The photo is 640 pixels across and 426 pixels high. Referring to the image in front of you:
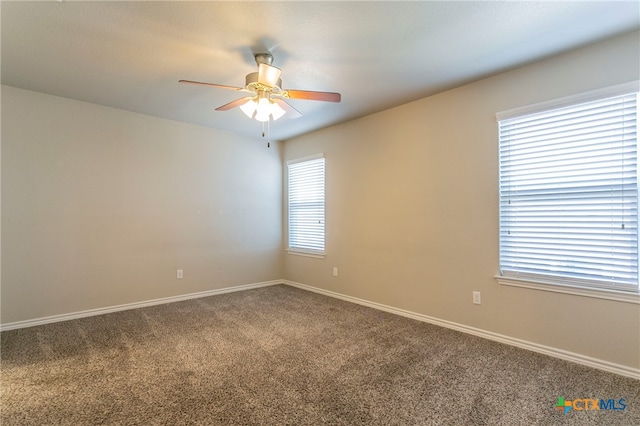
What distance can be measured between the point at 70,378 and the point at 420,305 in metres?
3.17

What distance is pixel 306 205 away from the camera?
193 inches

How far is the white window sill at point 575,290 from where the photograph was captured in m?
2.20

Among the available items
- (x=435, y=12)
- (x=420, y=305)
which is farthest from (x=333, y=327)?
(x=435, y=12)

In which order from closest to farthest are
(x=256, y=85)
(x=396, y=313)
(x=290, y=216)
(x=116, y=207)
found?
(x=256, y=85) → (x=396, y=313) → (x=116, y=207) → (x=290, y=216)

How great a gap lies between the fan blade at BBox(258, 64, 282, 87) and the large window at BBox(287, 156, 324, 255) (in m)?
2.35

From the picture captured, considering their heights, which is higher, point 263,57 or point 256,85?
point 263,57

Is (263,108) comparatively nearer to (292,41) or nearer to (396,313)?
(292,41)

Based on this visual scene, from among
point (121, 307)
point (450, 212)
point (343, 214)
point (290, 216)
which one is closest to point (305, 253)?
point (290, 216)

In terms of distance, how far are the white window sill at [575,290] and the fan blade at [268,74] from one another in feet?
8.58

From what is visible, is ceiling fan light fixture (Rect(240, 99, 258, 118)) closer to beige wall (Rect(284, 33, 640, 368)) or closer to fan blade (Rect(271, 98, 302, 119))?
fan blade (Rect(271, 98, 302, 119))

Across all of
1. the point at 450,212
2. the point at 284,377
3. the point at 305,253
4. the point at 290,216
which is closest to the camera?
the point at 284,377

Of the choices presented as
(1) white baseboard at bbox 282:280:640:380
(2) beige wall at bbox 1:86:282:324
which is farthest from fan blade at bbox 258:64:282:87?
(1) white baseboard at bbox 282:280:640:380

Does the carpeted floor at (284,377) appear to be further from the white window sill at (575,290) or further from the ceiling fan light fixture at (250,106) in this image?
the ceiling fan light fixture at (250,106)

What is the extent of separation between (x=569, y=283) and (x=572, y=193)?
2.38ft
